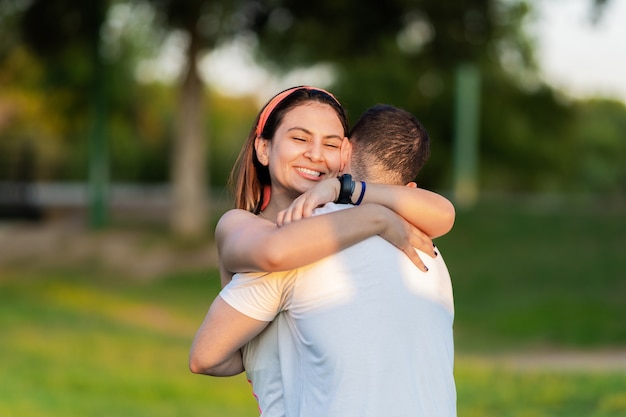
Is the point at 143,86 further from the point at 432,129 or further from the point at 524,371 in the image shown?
the point at 524,371

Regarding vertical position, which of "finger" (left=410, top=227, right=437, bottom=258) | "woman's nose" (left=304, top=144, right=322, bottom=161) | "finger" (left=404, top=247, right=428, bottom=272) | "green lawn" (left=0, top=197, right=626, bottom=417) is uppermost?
"woman's nose" (left=304, top=144, right=322, bottom=161)

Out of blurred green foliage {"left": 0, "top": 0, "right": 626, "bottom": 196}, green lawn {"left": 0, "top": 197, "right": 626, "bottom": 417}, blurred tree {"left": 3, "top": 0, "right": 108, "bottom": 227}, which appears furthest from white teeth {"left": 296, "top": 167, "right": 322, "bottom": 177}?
blurred tree {"left": 3, "top": 0, "right": 108, "bottom": 227}

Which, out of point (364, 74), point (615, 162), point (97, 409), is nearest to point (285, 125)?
point (97, 409)

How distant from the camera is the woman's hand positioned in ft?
7.71

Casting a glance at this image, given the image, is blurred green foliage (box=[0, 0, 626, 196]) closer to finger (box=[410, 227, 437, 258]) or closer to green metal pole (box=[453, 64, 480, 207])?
green metal pole (box=[453, 64, 480, 207])

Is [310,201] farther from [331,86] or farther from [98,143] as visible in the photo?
[331,86]

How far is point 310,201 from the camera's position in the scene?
7.84 ft

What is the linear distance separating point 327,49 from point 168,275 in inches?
234

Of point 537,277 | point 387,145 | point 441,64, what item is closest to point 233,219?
point 387,145

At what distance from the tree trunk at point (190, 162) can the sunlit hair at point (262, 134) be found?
19625mm

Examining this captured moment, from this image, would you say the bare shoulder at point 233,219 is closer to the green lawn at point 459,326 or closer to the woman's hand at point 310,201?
the woman's hand at point 310,201

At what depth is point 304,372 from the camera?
2322 millimetres

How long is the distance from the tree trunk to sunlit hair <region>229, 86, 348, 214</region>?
773 inches

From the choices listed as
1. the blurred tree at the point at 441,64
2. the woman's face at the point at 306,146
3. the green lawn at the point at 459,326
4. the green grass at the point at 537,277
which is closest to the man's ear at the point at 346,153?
the woman's face at the point at 306,146
